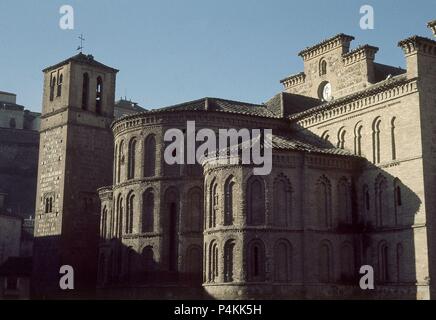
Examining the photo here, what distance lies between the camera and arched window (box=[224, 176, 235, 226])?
3334 centimetres

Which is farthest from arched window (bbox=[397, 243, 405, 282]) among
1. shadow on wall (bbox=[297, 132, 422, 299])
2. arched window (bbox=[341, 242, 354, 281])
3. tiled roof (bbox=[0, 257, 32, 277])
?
tiled roof (bbox=[0, 257, 32, 277])

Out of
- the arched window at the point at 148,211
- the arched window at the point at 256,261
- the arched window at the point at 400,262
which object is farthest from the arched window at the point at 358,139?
the arched window at the point at 148,211

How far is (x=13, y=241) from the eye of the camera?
57.2 metres

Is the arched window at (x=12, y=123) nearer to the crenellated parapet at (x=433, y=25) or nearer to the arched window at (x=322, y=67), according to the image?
the arched window at (x=322, y=67)

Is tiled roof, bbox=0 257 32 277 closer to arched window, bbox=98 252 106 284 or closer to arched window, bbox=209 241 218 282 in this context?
arched window, bbox=98 252 106 284

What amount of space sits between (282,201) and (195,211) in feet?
20.2

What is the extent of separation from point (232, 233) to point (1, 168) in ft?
151

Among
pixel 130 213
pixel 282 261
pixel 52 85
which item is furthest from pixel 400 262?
pixel 52 85

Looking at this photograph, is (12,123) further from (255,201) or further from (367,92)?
(367,92)

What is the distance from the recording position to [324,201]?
114ft

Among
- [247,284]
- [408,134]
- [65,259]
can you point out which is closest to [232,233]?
[247,284]

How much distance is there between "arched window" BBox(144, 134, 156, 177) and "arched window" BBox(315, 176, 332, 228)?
10.0 meters

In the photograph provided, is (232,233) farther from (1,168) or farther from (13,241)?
(1,168)

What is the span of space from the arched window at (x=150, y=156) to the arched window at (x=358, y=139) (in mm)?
11614
